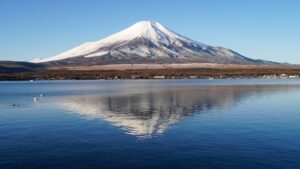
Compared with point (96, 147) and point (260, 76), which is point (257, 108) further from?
point (260, 76)

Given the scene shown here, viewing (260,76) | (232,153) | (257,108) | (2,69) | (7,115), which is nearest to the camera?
(232,153)

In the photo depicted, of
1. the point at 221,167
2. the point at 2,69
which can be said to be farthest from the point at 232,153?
the point at 2,69

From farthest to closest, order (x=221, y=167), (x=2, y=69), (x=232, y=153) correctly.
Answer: (x=2, y=69), (x=232, y=153), (x=221, y=167)

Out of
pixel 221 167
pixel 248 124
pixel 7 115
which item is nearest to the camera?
pixel 221 167

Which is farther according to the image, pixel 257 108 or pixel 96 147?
pixel 257 108

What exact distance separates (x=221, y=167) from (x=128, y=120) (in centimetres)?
1459

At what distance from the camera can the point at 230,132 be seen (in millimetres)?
24938

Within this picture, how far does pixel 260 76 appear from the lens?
158625 mm

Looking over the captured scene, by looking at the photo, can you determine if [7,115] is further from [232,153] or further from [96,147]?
[232,153]

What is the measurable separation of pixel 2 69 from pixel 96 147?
184622 mm

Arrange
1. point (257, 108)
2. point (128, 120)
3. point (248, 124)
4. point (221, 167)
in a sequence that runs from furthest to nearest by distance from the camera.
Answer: point (257, 108), point (128, 120), point (248, 124), point (221, 167)

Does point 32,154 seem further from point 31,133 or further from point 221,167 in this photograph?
point 221,167

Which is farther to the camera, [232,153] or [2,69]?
[2,69]

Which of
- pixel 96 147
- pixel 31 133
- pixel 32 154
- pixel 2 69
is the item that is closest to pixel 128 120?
pixel 31 133
